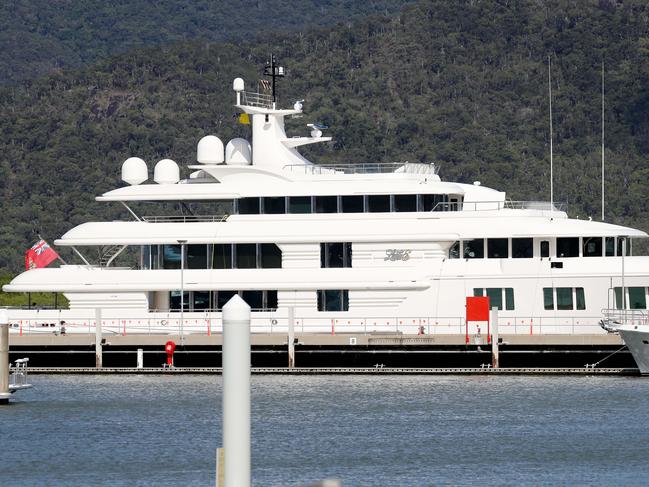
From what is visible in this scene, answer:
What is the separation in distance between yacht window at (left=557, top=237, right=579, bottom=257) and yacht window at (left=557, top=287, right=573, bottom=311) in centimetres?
130

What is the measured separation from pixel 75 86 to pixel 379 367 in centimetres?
8539

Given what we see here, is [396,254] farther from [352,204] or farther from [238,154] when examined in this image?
[238,154]

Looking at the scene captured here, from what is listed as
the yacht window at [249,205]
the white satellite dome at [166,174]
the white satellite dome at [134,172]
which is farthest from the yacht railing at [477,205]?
the white satellite dome at [134,172]

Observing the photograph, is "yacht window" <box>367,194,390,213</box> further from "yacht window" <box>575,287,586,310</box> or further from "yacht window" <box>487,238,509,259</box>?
"yacht window" <box>575,287,586,310</box>

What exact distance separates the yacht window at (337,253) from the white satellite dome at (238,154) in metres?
4.05

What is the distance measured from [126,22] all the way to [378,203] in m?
139

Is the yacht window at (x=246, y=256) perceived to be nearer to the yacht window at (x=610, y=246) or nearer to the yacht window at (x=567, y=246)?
the yacht window at (x=567, y=246)

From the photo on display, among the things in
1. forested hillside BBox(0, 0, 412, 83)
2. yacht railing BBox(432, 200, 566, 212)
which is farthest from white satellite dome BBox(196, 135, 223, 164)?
forested hillside BBox(0, 0, 412, 83)

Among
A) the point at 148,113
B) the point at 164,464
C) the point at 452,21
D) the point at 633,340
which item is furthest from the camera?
the point at 452,21

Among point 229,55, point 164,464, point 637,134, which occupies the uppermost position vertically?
point 229,55

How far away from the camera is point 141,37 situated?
17888 cm

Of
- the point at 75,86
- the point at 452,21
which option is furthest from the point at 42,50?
the point at 452,21

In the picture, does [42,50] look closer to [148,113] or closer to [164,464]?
[148,113]

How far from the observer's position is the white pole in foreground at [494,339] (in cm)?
4500
